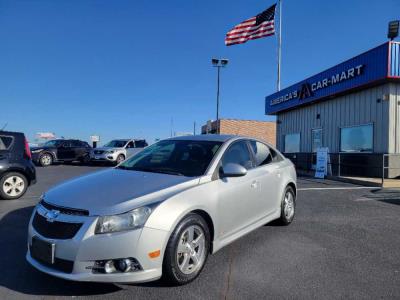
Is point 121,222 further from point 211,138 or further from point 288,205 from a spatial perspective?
point 288,205

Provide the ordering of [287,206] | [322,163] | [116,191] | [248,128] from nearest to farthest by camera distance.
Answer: [116,191]
[287,206]
[322,163]
[248,128]

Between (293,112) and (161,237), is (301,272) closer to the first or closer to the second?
(161,237)

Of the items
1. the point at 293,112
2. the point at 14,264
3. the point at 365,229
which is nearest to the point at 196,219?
the point at 14,264

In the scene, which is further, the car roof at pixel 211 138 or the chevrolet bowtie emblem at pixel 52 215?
the car roof at pixel 211 138

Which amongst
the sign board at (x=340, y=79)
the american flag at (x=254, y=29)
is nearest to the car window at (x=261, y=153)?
the sign board at (x=340, y=79)

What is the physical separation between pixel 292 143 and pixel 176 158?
1716 cm

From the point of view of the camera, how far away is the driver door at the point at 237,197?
3.93 metres

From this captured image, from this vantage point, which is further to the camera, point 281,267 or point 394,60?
point 394,60

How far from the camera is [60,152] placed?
2020 cm

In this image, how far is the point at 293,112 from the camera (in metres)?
20.5

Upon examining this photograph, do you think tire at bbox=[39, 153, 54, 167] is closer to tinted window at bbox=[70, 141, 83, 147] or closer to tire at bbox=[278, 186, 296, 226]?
tinted window at bbox=[70, 141, 83, 147]

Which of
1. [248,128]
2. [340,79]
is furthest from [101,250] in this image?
[248,128]

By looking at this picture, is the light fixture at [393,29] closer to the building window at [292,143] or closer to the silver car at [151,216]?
the building window at [292,143]

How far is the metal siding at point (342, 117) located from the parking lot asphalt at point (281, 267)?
765cm
